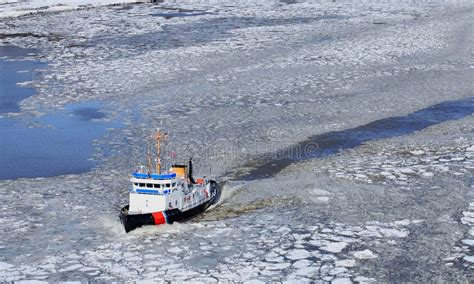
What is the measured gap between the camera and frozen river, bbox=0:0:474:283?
388 inches

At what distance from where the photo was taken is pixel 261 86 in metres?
20.3

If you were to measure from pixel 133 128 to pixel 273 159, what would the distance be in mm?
3651

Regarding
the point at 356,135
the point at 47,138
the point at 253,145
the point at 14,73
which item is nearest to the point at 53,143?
the point at 47,138

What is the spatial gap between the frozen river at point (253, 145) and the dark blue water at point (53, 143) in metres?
0.06

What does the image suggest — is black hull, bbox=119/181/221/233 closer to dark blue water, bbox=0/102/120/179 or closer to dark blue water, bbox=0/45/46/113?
dark blue water, bbox=0/102/120/179

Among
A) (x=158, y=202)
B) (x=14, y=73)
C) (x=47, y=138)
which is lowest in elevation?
(x=158, y=202)

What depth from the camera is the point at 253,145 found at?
15.3 meters

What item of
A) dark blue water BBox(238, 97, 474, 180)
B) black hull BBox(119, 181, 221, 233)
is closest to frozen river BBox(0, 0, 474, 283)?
dark blue water BBox(238, 97, 474, 180)

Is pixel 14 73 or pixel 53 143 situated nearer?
pixel 53 143

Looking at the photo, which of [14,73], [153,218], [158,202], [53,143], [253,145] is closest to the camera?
[153,218]

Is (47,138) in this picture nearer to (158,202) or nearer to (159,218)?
(158,202)

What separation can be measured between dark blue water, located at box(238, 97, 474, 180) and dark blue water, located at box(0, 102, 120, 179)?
327cm

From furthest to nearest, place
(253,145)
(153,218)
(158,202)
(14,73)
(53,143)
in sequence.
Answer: (14,73) < (53,143) < (253,145) < (158,202) < (153,218)

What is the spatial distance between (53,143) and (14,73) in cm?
789
